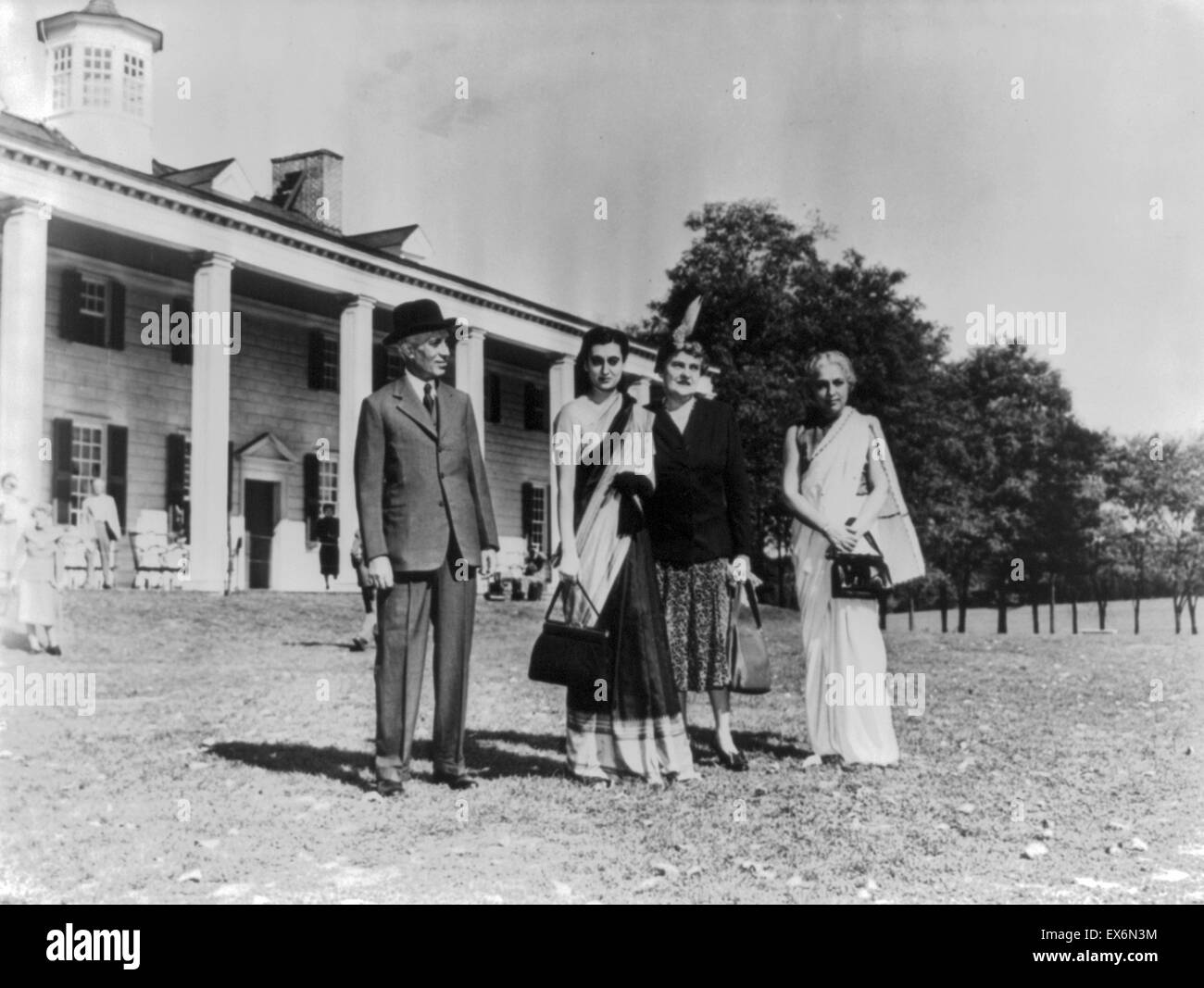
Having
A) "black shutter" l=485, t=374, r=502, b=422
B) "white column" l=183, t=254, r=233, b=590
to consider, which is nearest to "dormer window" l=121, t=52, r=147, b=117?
"white column" l=183, t=254, r=233, b=590

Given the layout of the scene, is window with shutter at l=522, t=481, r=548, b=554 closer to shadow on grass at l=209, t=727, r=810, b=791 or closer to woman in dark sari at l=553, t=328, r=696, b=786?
shadow on grass at l=209, t=727, r=810, b=791

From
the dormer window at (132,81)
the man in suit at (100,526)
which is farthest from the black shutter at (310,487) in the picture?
the dormer window at (132,81)

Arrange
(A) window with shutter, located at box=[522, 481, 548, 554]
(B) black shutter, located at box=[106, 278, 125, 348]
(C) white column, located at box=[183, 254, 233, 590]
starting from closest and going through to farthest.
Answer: (C) white column, located at box=[183, 254, 233, 590], (B) black shutter, located at box=[106, 278, 125, 348], (A) window with shutter, located at box=[522, 481, 548, 554]

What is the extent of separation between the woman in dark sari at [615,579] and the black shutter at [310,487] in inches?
483

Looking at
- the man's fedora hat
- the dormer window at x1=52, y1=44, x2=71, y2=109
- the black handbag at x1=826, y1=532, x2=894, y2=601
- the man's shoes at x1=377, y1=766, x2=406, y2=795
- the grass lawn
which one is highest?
the dormer window at x1=52, y1=44, x2=71, y2=109

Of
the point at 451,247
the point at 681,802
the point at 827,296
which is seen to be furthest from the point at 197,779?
the point at 827,296

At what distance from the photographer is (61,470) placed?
13109 millimetres

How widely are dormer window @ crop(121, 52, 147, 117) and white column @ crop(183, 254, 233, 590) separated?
408cm

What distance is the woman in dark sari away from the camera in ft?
16.2

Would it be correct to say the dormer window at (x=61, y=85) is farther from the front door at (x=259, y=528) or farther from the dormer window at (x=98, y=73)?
the front door at (x=259, y=528)

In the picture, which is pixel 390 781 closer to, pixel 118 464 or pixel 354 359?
pixel 354 359

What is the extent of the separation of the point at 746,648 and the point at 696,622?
0.25 meters
